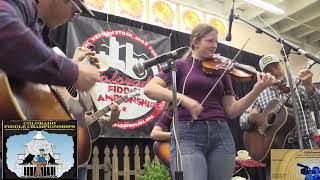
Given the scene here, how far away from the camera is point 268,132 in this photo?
3.67 m

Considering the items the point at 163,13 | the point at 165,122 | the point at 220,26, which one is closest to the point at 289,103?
the point at 165,122

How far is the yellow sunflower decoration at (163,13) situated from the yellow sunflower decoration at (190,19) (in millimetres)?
310

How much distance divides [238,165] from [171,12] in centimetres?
277

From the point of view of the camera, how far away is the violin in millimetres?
2214

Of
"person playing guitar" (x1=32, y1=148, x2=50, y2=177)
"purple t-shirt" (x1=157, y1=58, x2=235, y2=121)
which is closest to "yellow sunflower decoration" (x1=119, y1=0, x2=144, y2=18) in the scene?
"purple t-shirt" (x1=157, y1=58, x2=235, y2=121)

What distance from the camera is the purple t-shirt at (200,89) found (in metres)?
2.05

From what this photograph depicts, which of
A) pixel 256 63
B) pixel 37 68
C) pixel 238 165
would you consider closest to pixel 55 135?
pixel 37 68

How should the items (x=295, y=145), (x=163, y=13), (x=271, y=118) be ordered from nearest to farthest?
(x=295, y=145), (x=271, y=118), (x=163, y=13)

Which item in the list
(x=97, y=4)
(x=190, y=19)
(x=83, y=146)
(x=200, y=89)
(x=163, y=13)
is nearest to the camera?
(x=83, y=146)

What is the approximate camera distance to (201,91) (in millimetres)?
2086

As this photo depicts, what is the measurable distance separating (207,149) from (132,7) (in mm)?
4179

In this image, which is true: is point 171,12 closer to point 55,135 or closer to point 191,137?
point 191,137

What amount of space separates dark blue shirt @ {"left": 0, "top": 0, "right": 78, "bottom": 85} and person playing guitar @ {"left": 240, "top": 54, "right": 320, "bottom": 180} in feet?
7.26

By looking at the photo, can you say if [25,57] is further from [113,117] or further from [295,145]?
[295,145]
